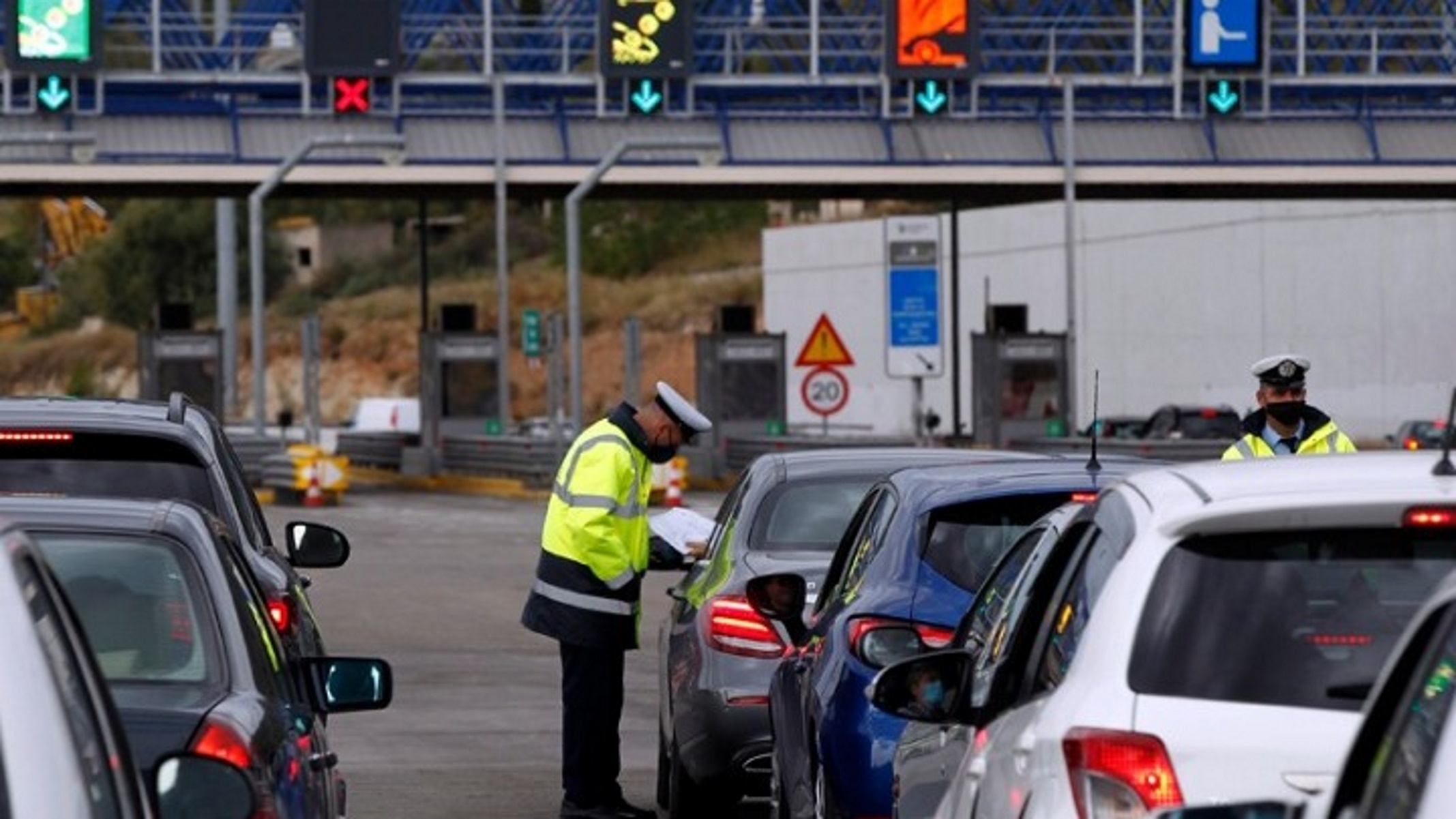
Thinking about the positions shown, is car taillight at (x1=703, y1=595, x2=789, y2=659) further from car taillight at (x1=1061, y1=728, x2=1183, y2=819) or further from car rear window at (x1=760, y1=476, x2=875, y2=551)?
car taillight at (x1=1061, y1=728, x2=1183, y2=819)

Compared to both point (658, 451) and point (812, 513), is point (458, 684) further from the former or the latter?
point (812, 513)

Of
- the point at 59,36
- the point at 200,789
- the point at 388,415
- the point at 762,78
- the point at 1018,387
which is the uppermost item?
the point at 59,36

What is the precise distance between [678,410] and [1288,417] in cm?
240

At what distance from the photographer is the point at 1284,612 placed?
232 inches

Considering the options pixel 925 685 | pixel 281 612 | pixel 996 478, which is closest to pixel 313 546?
pixel 281 612

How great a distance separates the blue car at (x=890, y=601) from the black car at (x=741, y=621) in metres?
1.01

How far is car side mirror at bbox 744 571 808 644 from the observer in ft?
37.9

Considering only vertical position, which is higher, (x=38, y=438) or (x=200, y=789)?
(x=38, y=438)

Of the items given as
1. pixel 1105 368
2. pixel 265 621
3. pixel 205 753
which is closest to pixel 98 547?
pixel 265 621

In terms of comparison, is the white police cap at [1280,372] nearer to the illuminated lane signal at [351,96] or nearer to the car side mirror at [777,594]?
the car side mirror at [777,594]

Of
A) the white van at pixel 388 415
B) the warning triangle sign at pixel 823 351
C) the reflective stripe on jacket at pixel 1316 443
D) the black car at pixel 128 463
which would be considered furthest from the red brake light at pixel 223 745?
the white van at pixel 388 415

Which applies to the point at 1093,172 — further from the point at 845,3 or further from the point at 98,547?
the point at 98,547

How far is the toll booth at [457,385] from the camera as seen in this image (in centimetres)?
5338

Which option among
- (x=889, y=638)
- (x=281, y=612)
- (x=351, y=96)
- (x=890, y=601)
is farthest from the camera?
(x=351, y=96)
